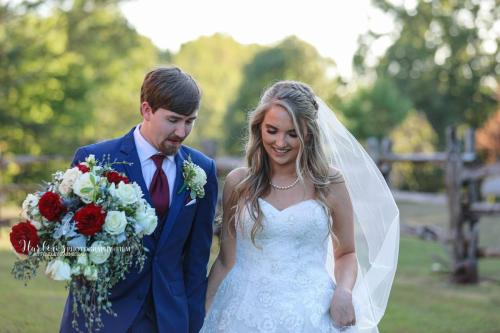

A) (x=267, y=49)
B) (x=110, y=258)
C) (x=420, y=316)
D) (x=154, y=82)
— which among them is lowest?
(x=420, y=316)

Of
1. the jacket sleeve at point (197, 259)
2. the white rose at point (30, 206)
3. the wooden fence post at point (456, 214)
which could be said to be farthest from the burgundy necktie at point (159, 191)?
the wooden fence post at point (456, 214)

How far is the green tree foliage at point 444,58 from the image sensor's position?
42.7 meters

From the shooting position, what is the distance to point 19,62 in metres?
22.7

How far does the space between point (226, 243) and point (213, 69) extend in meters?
75.7

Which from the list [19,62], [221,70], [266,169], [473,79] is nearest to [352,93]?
[473,79]

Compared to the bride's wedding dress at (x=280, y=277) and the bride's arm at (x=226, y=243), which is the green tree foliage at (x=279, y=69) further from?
the bride's wedding dress at (x=280, y=277)

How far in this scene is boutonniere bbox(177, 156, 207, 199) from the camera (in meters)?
3.78

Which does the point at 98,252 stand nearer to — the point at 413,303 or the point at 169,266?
the point at 169,266

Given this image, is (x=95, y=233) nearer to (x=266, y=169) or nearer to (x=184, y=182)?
(x=184, y=182)

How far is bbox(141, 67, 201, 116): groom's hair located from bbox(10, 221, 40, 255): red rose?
2.84 ft

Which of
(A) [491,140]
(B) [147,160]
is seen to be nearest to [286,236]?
(B) [147,160]

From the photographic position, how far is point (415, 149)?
3800 cm

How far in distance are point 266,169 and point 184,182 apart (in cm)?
72

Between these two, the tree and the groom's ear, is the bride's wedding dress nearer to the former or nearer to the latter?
the groom's ear
